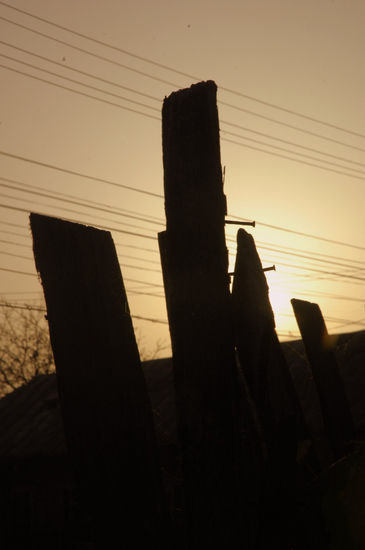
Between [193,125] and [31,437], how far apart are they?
53.4 ft

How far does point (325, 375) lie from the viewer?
3816 mm

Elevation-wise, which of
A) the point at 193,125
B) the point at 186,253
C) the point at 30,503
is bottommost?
the point at 30,503

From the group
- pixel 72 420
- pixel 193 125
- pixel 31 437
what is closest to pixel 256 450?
pixel 72 420

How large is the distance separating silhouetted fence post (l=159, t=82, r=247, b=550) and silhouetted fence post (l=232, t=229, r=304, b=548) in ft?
0.31

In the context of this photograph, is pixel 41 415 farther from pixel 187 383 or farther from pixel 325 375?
pixel 187 383

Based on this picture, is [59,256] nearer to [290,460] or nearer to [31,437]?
[290,460]

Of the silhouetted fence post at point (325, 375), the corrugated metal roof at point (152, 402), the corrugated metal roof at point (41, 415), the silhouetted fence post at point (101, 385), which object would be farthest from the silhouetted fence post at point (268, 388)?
the corrugated metal roof at point (41, 415)

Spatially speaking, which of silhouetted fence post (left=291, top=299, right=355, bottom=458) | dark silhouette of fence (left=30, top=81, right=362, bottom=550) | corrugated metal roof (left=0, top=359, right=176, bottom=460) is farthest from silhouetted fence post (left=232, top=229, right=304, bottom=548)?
corrugated metal roof (left=0, top=359, right=176, bottom=460)

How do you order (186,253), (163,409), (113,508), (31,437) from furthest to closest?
1. (31,437)
2. (163,409)
3. (186,253)
4. (113,508)

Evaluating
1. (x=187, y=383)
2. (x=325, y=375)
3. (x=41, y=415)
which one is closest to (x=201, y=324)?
(x=187, y=383)

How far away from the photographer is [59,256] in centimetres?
223

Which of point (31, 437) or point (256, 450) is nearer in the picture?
point (256, 450)

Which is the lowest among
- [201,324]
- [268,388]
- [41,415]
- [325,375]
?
[268,388]

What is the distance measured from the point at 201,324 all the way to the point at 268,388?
1.08ft
